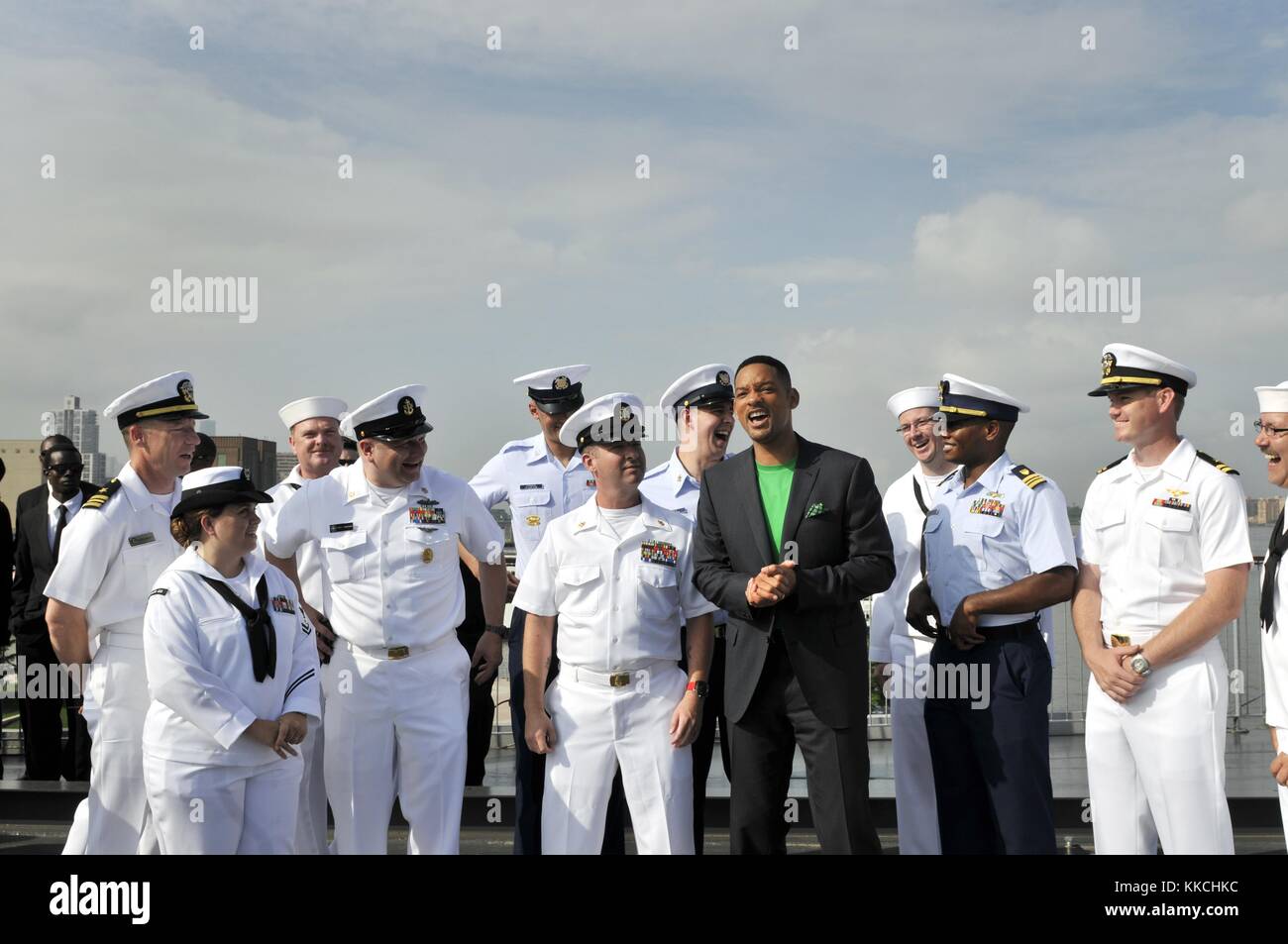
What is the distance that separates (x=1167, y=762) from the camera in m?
4.30

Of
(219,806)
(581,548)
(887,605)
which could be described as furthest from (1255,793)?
(219,806)

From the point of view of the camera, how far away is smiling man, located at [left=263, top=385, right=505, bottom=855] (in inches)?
193

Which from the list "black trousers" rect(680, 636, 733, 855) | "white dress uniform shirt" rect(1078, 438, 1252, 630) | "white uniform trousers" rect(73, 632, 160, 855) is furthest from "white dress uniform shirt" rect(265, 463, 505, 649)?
"white dress uniform shirt" rect(1078, 438, 1252, 630)

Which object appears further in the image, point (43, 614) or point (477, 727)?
point (43, 614)

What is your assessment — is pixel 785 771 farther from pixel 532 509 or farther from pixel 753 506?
pixel 532 509

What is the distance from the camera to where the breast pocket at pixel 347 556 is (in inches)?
197

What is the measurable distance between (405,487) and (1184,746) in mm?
3035

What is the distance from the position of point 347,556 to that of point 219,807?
3.80 ft

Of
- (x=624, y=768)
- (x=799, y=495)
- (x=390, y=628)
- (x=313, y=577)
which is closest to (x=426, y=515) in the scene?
(x=390, y=628)

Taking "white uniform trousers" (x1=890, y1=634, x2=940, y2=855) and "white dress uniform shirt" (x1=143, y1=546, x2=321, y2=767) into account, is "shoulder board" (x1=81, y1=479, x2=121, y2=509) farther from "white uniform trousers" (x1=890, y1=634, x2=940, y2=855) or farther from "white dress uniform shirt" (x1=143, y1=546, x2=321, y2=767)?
"white uniform trousers" (x1=890, y1=634, x2=940, y2=855)

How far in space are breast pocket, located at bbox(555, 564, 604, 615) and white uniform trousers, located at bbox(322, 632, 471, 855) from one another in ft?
1.91

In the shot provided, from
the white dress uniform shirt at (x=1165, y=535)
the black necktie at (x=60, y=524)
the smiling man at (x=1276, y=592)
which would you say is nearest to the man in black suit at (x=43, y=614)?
the black necktie at (x=60, y=524)

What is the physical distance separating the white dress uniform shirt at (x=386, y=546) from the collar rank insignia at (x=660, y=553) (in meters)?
0.78
